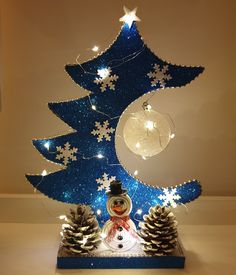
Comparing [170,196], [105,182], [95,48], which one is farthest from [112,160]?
[95,48]

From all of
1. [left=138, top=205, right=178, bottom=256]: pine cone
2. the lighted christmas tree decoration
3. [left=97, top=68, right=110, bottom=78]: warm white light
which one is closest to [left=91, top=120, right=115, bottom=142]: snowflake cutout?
the lighted christmas tree decoration

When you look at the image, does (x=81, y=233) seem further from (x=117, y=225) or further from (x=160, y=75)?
(x=160, y=75)

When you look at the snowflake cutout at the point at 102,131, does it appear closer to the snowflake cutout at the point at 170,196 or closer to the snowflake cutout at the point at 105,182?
the snowflake cutout at the point at 105,182

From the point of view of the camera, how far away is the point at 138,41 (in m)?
1.04

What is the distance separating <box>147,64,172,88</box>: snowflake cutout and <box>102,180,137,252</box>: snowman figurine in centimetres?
25

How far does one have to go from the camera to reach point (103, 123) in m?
1.09

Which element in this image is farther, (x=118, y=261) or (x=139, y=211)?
(x=139, y=211)

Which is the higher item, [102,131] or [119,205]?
[102,131]

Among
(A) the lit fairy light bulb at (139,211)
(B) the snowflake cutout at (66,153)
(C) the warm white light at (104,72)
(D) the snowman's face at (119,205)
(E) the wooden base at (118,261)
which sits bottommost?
(E) the wooden base at (118,261)

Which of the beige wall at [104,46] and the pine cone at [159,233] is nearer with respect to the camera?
the pine cone at [159,233]

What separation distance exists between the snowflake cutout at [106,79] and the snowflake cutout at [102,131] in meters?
0.08

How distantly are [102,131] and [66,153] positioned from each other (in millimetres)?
102

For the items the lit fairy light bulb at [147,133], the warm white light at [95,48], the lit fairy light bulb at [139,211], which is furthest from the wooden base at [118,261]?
the warm white light at [95,48]

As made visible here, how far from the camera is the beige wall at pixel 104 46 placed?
1.21 m
